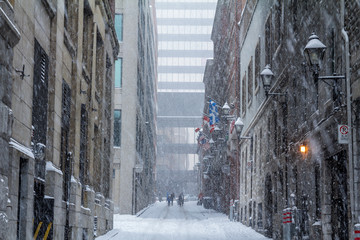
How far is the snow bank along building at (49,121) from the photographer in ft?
36.4

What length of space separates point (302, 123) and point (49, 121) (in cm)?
872

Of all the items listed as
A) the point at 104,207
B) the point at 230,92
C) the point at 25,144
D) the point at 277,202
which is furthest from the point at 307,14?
the point at 230,92

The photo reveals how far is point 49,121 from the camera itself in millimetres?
16000

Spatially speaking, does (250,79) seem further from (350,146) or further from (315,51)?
(350,146)

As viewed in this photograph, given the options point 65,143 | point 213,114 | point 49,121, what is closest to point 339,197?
A: point 49,121

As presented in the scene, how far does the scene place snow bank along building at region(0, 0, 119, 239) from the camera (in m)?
11.1

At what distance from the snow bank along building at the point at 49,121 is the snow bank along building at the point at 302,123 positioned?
20.3 feet

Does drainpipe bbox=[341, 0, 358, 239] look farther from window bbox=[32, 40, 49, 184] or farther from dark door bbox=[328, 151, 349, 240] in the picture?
window bbox=[32, 40, 49, 184]

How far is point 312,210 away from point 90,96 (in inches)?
377

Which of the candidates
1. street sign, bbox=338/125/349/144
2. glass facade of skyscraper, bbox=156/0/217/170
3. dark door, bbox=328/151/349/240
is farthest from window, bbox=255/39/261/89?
glass facade of skyscraper, bbox=156/0/217/170

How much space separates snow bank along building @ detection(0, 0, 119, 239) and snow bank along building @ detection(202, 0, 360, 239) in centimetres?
619

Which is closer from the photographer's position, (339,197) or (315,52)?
(315,52)

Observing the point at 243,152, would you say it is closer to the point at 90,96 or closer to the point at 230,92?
the point at 230,92

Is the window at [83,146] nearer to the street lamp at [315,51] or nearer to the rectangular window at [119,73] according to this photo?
the street lamp at [315,51]
